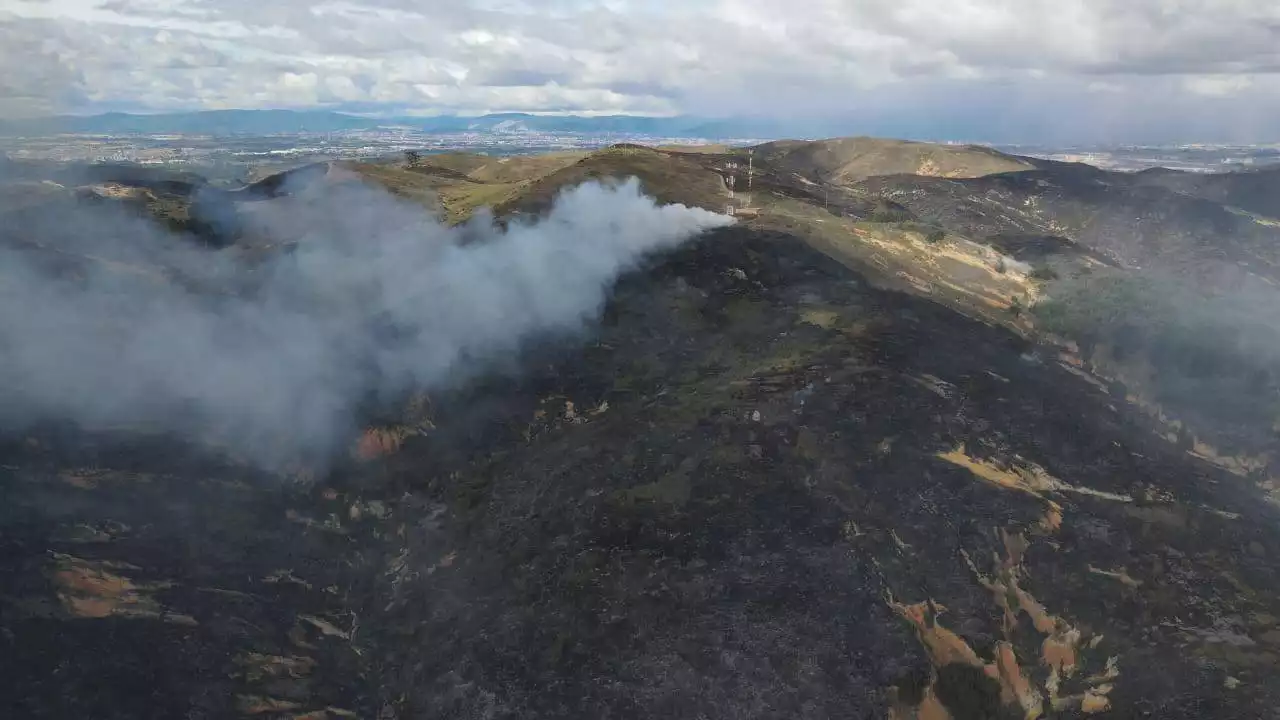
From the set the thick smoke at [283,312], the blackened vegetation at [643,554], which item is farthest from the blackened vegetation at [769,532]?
the thick smoke at [283,312]

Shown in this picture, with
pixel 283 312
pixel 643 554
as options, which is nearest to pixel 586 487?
pixel 643 554

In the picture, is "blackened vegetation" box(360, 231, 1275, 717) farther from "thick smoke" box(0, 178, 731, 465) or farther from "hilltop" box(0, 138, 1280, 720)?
"thick smoke" box(0, 178, 731, 465)

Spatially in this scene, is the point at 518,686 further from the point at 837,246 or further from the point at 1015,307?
the point at 1015,307

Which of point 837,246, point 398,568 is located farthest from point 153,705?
point 837,246

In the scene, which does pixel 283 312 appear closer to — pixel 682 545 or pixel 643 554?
pixel 643 554

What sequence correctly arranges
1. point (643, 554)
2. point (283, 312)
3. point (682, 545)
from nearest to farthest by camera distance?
point (643, 554) → point (682, 545) → point (283, 312)

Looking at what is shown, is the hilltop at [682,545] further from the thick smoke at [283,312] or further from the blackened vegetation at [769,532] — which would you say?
the thick smoke at [283,312]
